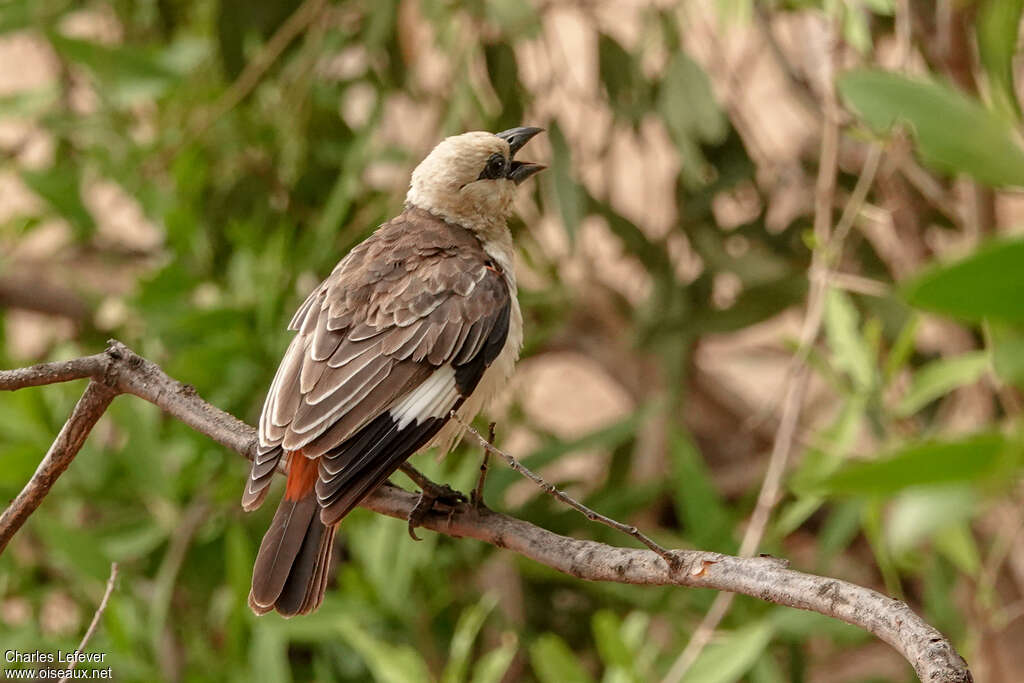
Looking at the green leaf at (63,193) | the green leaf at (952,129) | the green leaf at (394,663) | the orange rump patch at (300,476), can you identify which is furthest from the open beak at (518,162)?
the green leaf at (63,193)

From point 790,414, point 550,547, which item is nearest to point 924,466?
point 550,547

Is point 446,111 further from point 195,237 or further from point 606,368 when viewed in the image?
point 606,368

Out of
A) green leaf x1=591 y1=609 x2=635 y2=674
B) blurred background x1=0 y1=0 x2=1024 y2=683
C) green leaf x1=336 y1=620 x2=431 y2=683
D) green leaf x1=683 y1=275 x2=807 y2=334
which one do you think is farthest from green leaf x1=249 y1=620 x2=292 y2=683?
green leaf x1=683 y1=275 x2=807 y2=334

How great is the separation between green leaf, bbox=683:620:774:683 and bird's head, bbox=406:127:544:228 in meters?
0.94

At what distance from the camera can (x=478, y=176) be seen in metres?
2.26

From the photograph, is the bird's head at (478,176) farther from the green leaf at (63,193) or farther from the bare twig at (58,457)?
the green leaf at (63,193)

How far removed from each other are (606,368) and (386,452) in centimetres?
273

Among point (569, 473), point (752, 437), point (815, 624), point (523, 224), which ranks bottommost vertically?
point (569, 473)

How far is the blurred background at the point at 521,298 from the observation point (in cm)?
276

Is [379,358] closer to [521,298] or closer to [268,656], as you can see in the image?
[268,656]

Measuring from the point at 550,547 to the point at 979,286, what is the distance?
0.98 m

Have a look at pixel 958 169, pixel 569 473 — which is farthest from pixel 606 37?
pixel 569 473

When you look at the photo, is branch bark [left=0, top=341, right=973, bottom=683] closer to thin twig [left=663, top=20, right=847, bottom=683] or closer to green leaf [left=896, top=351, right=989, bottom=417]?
thin twig [left=663, top=20, right=847, bottom=683]

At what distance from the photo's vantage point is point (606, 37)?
10.7 ft
